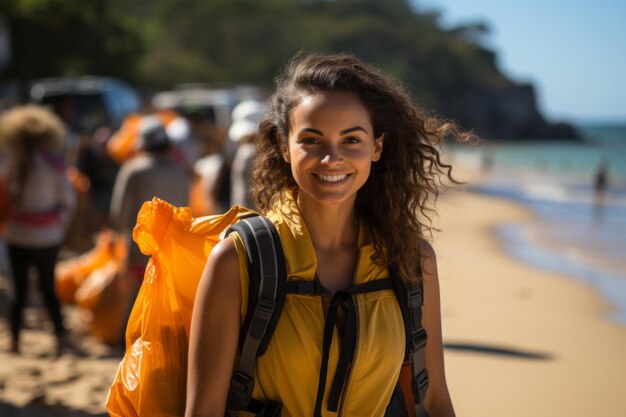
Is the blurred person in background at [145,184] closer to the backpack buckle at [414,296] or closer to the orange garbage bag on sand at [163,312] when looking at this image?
the orange garbage bag on sand at [163,312]

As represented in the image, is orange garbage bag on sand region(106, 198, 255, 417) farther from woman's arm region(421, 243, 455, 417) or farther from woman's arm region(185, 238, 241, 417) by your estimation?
woman's arm region(421, 243, 455, 417)

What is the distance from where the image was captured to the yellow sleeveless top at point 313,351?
2006 mm

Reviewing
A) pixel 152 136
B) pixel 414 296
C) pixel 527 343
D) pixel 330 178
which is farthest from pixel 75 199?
pixel 414 296

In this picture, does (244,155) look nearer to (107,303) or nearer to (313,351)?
(107,303)

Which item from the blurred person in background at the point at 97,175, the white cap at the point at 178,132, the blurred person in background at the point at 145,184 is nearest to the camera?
the blurred person in background at the point at 145,184

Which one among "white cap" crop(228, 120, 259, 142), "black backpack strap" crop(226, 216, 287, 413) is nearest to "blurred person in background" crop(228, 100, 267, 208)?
"white cap" crop(228, 120, 259, 142)

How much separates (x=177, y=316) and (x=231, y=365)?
0.28m

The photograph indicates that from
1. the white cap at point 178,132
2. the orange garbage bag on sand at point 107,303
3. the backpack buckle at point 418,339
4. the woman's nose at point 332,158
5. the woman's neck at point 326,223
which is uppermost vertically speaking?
the woman's nose at point 332,158

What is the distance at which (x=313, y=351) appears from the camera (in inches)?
79.4

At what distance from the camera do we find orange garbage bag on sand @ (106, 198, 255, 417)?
2.12m

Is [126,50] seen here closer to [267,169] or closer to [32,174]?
[32,174]

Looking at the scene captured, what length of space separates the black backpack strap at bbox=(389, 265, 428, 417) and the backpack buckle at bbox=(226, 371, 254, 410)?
1.47 feet

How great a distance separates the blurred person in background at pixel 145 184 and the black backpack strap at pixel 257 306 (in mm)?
3662

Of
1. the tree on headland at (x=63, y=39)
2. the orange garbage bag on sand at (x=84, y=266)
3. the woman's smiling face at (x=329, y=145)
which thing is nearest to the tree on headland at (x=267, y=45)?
the tree on headland at (x=63, y=39)
